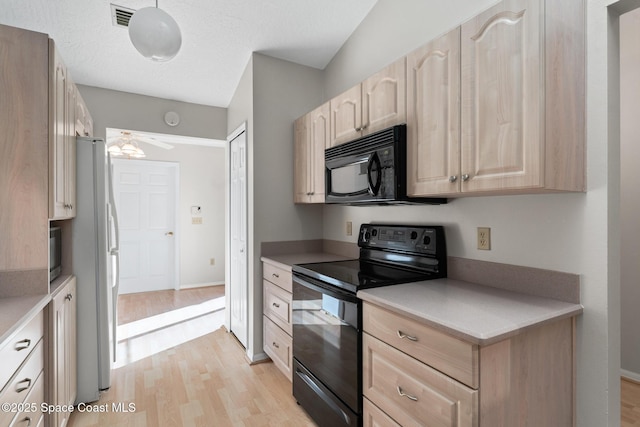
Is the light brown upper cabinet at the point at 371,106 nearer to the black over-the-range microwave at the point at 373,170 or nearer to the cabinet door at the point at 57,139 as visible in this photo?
the black over-the-range microwave at the point at 373,170

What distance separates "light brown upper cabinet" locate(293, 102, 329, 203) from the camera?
2.52 metres

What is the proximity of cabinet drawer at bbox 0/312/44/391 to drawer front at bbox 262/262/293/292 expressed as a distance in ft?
4.47

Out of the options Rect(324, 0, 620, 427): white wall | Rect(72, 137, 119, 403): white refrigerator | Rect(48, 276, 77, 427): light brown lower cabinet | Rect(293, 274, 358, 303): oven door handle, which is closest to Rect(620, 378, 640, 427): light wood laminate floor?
Rect(324, 0, 620, 427): white wall

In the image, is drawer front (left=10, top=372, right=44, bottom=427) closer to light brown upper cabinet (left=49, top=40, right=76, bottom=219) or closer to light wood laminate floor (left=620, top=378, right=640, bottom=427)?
light brown upper cabinet (left=49, top=40, right=76, bottom=219)

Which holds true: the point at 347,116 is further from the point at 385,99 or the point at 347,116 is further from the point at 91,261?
the point at 91,261

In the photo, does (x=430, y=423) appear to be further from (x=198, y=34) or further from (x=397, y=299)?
(x=198, y=34)

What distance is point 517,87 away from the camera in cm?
123

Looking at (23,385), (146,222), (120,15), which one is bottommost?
(23,385)

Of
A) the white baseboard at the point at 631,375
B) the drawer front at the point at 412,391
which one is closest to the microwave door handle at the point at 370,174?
the drawer front at the point at 412,391

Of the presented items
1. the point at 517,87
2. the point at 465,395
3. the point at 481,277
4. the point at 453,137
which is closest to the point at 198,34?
the point at 453,137

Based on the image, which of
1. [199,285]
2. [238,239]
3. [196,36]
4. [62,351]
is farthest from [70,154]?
[199,285]

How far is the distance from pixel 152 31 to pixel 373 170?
1400 millimetres

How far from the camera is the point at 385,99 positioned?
1.88 metres

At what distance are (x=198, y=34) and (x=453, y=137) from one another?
216 centimetres
